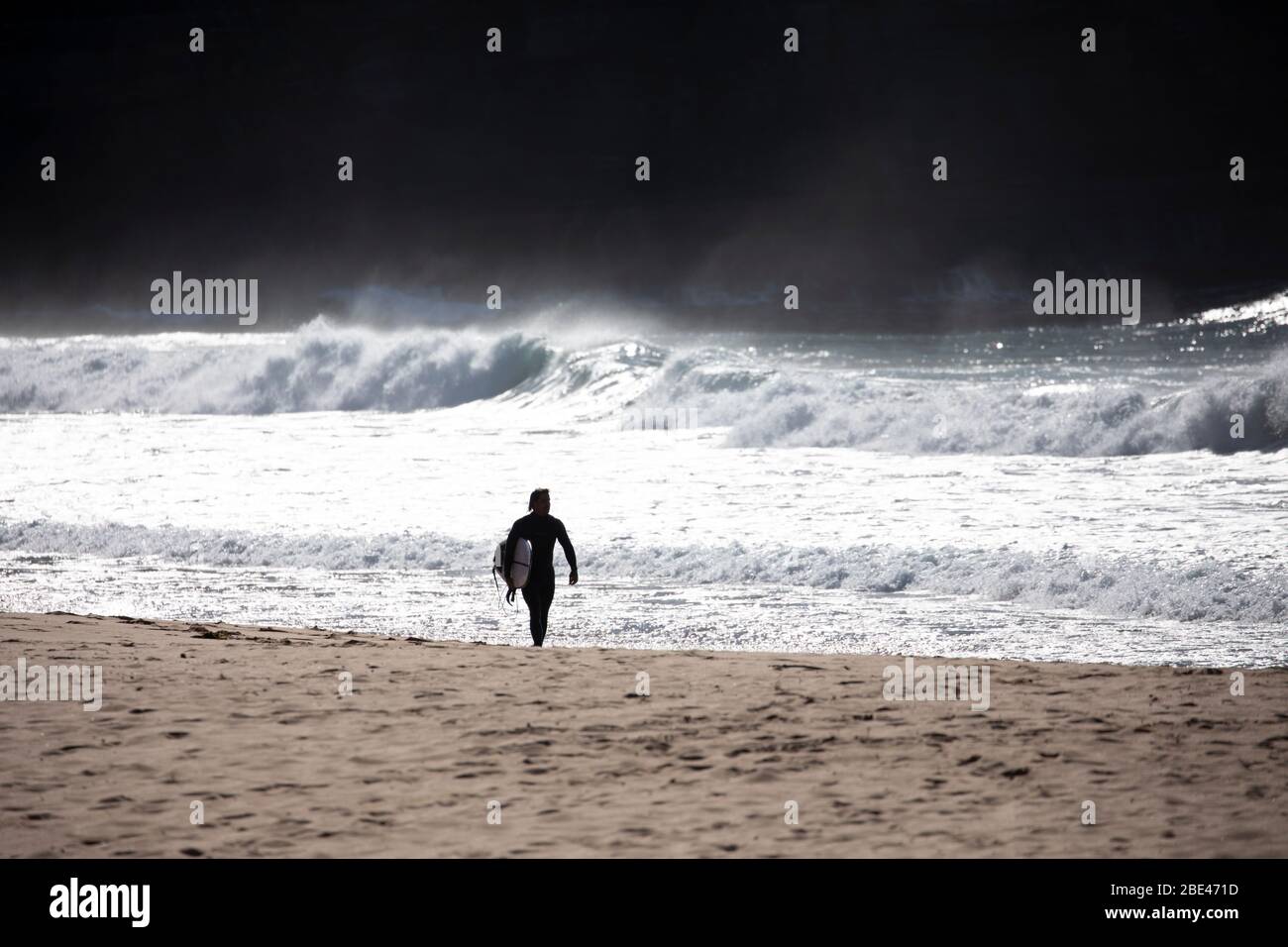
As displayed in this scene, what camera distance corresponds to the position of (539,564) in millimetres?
9289

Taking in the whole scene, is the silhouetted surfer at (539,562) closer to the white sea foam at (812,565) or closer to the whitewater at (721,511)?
the whitewater at (721,511)

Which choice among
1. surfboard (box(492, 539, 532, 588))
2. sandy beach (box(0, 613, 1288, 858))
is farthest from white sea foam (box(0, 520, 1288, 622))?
surfboard (box(492, 539, 532, 588))

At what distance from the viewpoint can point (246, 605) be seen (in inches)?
446

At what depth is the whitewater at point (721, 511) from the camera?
10500 millimetres

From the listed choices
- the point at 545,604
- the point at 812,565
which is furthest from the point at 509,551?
the point at 812,565

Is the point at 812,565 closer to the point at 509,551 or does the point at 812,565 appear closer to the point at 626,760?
the point at 509,551

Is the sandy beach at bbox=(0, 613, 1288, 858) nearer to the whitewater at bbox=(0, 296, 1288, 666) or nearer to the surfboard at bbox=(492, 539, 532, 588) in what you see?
the surfboard at bbox=(492, 539, 532, 588)

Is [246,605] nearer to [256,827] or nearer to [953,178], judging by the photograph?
[256,827]

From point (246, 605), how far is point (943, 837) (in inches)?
299

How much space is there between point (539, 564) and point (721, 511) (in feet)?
20.4

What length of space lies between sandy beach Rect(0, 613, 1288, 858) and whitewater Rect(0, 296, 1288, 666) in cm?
193

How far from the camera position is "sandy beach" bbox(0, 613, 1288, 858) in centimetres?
508
